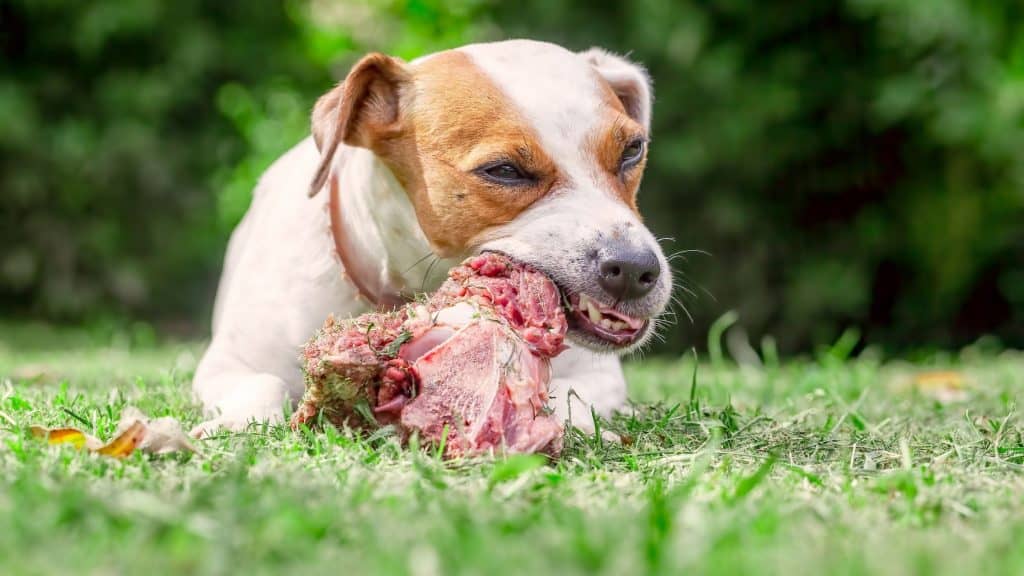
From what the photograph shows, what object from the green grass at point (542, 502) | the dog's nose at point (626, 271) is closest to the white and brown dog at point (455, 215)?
the dog's nose at point (626, 271)

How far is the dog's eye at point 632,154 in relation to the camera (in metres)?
2.88

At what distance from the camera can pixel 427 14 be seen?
28.0ft

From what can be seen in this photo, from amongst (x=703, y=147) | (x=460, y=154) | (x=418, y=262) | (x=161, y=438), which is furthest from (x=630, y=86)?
(x=703, y=147)

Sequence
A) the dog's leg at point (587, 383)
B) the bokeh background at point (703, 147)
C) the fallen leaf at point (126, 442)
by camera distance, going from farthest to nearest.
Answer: the bokeh background at point (703, 147) < the dog's leg at point (587, 383) < the fallen leaf at point (126, 442)

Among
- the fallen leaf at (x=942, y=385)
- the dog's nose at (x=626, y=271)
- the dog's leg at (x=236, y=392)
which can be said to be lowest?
the fallen leaf at (x=942, y=385)

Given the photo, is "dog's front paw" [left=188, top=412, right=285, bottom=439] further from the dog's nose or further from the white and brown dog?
the dog's nose

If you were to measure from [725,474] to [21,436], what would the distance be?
4.05 ft

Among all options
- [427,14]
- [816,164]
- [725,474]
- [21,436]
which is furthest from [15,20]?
[725,474]

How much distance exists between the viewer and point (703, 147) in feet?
24.0

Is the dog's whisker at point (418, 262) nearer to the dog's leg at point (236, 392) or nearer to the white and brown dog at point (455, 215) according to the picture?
the white and brown dog at point (455, 215)

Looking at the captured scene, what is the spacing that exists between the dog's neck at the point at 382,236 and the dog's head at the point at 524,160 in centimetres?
4

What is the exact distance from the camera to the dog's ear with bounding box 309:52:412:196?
112 inches

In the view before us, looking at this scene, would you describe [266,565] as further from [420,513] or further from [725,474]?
[725,474]

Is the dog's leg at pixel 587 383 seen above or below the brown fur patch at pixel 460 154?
below
